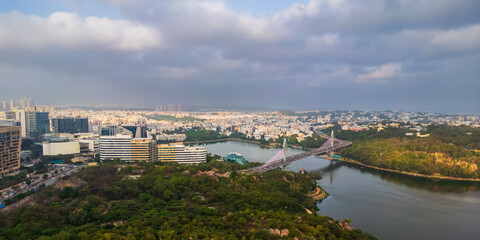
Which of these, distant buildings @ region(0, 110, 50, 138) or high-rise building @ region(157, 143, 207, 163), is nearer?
high-rise building @ region(157, 143, 207, 163)

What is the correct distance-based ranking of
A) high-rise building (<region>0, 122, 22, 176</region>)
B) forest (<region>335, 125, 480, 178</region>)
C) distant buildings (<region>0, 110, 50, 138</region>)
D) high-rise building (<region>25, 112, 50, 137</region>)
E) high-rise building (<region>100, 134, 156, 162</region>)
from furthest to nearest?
high-rise building (<region>25, 112, 50, 137</region>)
distant buildings (<region>0, 110, 50, 138</region>)
high-rise building (<region>100, 134, 156, 162</region>)
forest (<region>335, 125, 480, 178</region>)
high-rise building (<region>0, 122, 22, 176</region>)

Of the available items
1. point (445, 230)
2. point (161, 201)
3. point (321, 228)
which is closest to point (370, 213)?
point (445, 230)

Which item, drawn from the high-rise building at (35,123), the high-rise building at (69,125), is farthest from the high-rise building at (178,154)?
the high-rise building at (35,123)

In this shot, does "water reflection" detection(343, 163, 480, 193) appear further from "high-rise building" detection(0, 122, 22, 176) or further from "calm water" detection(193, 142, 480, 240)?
"high-rise building" detection(0, 122, 22, 176)

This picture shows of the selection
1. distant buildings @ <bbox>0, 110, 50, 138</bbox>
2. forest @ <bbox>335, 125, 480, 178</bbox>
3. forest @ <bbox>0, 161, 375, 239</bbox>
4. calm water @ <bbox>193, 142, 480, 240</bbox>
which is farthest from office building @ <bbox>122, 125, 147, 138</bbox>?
forest @ <bbox>335, 125, 480, 178</bbox>

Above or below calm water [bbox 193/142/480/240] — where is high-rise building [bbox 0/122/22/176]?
above

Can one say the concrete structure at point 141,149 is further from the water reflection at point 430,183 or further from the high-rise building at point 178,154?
the water reflection at point 430,183

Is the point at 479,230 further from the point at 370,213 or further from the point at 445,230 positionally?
the point at 370,213

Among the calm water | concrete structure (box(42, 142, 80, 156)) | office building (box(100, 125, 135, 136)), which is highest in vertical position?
office building (box(100, 125, 135, 136))

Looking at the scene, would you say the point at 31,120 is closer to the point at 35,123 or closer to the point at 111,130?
the point at 35,123
